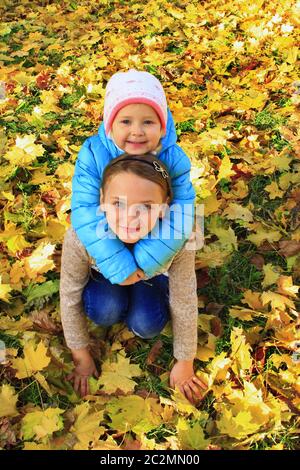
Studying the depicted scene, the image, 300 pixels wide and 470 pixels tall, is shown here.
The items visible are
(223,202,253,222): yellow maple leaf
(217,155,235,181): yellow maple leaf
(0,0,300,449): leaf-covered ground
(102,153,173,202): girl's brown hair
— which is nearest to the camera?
(102,153,173,202): girl's brown hair

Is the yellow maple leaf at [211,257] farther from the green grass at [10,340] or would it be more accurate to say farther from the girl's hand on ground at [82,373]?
the green grass at [10,340]

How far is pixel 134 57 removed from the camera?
406 centimetres

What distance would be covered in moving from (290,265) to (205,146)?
1.04 m

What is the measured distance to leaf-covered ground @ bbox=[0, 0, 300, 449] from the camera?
1876 millimetres

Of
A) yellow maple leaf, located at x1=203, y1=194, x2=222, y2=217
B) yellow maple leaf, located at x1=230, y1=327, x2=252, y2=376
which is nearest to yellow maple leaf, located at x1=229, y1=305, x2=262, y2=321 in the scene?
yellow maple leaf, located at x1=230, y1=327, x2=252, y2=376

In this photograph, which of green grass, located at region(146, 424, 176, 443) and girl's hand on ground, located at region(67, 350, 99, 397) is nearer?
green grass, located at region(146, 424, 176, 443)

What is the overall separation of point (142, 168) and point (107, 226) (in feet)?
0.85

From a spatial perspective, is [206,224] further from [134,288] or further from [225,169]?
[134,288]

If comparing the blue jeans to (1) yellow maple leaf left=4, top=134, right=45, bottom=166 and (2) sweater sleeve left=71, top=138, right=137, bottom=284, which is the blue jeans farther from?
(1) yellow maple leaf left=4, top=134, right=45, bottom=166

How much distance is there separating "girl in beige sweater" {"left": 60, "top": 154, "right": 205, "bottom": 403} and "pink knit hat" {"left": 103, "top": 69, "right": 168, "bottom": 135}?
17 cm

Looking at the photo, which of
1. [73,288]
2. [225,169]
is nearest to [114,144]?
[73,288]

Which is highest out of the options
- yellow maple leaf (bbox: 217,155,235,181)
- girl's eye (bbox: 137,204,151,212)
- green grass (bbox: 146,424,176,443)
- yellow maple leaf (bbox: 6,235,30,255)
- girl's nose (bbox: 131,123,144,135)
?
girl's nose (bbox: 131,123,144,135)

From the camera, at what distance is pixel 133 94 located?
1.58 metres

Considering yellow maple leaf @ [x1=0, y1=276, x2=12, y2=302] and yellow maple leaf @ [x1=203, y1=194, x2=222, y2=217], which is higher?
yellow maple leaf @ [x1=203, y1=194, x2=222, y2=217]
